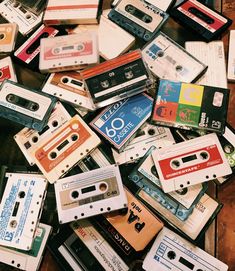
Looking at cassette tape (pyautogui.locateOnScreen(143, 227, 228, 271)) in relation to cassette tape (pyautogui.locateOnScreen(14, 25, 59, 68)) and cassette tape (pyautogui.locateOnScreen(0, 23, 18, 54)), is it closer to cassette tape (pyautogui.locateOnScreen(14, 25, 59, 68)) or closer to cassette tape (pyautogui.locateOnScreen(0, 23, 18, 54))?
cassette tape (pyautogui.locateOnScreen(14, 25, 59, 68))

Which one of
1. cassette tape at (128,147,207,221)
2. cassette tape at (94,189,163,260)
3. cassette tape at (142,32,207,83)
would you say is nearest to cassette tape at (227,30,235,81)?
cassette tape at (142,32,207,83)

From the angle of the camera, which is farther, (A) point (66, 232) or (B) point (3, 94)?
(B) point (3, 94)

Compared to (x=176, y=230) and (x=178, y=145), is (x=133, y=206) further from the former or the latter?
(x=178, y=145)

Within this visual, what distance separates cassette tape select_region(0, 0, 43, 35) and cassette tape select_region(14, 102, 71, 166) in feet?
2.37

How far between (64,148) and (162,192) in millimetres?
658

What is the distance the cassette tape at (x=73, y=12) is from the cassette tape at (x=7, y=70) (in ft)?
1.29

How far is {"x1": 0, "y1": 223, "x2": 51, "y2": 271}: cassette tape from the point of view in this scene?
2.04 metres

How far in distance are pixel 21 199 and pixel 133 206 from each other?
68 centimetres

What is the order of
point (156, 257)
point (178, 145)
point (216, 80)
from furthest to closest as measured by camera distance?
1. point (216, 80)
2. point (178, 145)
3. point (156, 257)

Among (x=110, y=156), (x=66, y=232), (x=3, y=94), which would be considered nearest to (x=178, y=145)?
(x=110, y=156)

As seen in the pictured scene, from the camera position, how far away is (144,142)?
2199mm

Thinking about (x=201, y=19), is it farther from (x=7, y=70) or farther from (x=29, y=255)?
(x=29, y=255)

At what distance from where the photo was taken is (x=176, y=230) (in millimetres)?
1983

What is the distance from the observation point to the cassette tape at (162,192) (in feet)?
6.55
